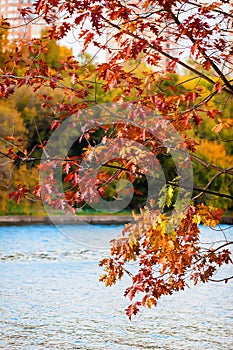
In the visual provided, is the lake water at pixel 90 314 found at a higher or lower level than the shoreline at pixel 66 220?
lower

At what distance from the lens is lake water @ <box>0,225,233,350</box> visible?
8.05 m

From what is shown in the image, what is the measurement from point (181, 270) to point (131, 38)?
4.74 ft

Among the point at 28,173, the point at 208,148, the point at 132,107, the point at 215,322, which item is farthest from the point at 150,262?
the point at 208,148

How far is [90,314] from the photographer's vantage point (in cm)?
982

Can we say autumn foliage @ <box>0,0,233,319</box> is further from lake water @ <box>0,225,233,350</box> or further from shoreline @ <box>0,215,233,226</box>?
shoreline @ <box>0,215,233,226</box>

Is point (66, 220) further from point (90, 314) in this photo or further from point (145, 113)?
point (145, 113)

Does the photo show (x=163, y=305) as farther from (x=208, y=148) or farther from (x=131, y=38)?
(x=208, y=148)

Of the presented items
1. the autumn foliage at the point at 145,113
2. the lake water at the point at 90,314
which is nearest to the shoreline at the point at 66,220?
the lake water at the point at 90,314

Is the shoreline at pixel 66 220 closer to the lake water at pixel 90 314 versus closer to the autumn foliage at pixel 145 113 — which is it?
the lake water at pixel 90 314

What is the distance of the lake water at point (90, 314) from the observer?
805 centimetres

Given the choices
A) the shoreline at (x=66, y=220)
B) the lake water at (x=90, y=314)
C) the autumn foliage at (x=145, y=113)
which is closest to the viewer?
the autumn foliage at (x=145, y=113)

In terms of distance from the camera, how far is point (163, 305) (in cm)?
1074

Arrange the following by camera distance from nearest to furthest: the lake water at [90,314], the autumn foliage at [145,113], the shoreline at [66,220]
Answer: the autumn foliage at [145,113] < the lake water at [90,314] < the shoreline at [66,220]

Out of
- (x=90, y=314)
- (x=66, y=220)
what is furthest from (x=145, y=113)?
(x=66, y=220)
